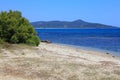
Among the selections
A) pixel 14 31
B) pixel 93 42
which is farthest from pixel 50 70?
pixel 93 42

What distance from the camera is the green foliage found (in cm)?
3055

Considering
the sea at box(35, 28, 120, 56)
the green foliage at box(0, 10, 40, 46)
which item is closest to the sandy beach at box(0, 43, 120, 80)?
the green foliage at box(0, 10, 40, 46)

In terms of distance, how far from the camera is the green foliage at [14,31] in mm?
30553

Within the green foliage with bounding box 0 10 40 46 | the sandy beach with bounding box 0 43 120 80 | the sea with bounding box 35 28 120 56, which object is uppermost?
the green foliage with bounding box 0 10 40 46

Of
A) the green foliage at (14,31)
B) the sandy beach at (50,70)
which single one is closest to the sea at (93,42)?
the green foliage at (14,31)

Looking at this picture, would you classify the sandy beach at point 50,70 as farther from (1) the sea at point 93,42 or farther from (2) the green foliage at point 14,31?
(1) the sea at point 93,42

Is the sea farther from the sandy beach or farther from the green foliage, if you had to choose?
the sandy beach

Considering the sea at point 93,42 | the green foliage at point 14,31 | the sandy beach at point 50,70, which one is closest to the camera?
the sandy beach at point 50,70

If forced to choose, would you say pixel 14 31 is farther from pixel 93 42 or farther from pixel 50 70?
pixel 93 42

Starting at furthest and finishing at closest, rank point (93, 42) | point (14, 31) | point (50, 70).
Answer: point (93, 42), point (14, 31), point (50, 70)

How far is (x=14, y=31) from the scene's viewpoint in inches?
Result: 1223

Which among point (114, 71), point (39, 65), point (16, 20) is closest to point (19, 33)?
point (16, 20)

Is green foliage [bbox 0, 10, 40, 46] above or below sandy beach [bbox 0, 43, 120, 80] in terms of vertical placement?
above

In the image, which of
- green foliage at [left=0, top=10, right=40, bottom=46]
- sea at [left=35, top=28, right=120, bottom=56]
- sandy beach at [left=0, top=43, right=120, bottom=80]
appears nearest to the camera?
sandy beach at [left=0, top=43, right=120, bottom=80]
